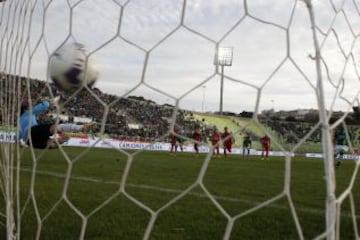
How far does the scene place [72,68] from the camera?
2979 millimetres

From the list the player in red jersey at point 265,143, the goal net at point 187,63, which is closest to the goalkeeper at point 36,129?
the goal net at point 187,63

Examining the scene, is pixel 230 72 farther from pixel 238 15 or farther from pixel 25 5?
pixel 25 5

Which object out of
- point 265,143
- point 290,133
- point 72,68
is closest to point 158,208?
point 290,133

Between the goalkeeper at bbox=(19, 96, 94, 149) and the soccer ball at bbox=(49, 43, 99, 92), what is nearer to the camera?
the soccer ball at bbox=(49, 43, 99, 92)

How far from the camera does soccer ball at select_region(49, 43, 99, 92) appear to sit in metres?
2.44

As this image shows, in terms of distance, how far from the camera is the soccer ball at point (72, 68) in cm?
244

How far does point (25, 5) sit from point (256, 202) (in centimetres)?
353

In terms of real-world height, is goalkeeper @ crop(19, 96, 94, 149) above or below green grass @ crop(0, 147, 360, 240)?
Result: above

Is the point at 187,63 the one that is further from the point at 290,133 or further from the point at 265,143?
the point at 265,143

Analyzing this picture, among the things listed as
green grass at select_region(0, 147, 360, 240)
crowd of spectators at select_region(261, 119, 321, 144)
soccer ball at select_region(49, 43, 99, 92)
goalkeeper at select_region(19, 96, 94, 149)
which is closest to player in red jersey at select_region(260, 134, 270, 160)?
crowd of spectators at select_region(261, 119, 321, 144)

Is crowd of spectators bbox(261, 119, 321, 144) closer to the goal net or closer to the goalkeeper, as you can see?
the goal net

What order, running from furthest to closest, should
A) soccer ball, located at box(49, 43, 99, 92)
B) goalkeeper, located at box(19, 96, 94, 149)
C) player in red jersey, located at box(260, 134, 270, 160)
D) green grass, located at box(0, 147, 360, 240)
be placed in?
green grass, located at box(0, 147, 360, 240), goalkeeper, located at box(19, 96, 94, 149), player in red jersey, located at box(260, 134, 270, 160), soccer ball, located at box(49, 43, 99, 92)

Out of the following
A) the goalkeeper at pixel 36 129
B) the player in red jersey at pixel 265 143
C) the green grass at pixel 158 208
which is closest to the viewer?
the player in red jersey at pixel 265 143

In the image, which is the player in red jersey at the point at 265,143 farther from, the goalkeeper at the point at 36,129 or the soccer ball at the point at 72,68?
the goalkeeper at the point at 36,129
